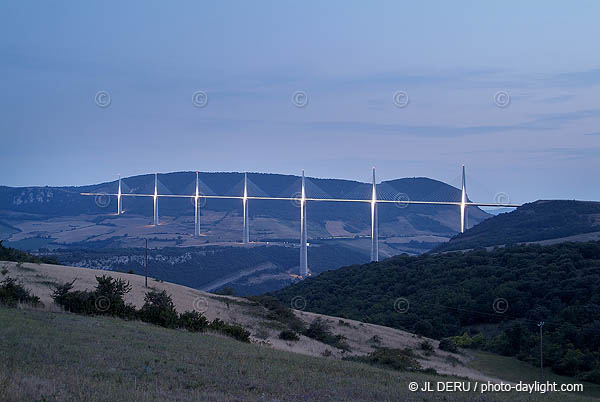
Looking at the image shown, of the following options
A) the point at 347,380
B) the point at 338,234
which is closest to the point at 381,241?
the point at 338,234

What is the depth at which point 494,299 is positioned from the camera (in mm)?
32750

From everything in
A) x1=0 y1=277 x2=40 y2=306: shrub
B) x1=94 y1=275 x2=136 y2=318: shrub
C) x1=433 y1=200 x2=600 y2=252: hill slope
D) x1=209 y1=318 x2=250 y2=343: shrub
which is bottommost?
x1=209 y1=318 x2=250 y2=343: shrub

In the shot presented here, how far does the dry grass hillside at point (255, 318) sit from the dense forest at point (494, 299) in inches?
139

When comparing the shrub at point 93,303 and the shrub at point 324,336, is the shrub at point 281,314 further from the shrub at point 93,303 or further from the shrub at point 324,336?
the shrub at point 93,303

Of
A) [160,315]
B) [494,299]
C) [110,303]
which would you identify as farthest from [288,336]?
[494,299]

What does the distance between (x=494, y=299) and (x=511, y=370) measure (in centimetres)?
1020

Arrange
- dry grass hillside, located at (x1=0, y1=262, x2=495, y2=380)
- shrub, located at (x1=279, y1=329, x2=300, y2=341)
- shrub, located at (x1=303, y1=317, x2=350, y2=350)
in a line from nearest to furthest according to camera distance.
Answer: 1. dry grass hillside, located at (x1=0, y1=262, x2=495, y2=380)
2. shrub, located at (x1=279, y1=329, x2=300, y2=341)
3. shrub, located at (x1=303, y1=317, x2=350, y2=350)

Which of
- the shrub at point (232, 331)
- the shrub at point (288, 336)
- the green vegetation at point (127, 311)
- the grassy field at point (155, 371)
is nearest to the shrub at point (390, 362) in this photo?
the grassy field at point (155, 371)

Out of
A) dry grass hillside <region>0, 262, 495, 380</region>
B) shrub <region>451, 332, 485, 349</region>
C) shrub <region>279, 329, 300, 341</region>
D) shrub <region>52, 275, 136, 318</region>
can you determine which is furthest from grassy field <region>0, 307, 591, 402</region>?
shrub <region>451, 332, 485, 349</region>

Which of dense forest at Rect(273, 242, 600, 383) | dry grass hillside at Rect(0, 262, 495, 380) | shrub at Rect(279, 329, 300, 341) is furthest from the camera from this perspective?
dense forest at Rect(273, 242, 600, 383)

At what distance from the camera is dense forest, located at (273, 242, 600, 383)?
25.2 m

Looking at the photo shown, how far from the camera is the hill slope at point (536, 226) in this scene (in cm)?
6222

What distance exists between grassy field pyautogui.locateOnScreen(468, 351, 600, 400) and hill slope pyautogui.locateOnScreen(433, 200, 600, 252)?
35393 mm

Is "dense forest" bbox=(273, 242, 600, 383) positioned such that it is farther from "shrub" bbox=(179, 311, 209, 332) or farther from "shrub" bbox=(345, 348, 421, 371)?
"shrub" bbox=(179, 311, 209, 332)
